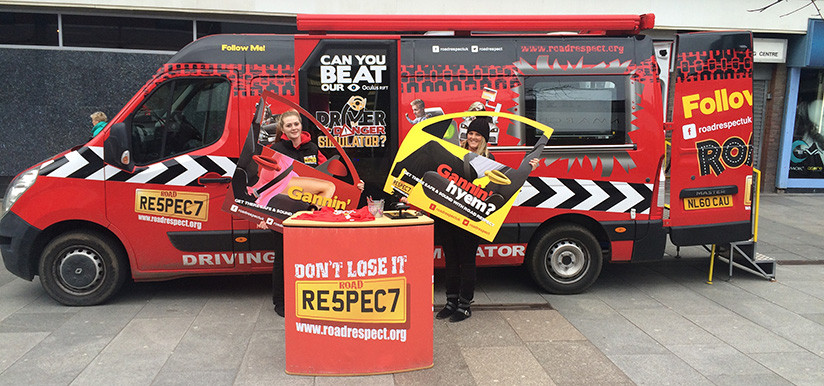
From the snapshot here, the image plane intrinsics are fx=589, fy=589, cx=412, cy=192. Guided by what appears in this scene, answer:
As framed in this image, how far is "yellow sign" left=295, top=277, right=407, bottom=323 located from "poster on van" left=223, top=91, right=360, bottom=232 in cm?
126

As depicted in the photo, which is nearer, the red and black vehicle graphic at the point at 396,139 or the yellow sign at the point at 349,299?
the yellow sign at the point at 349,299

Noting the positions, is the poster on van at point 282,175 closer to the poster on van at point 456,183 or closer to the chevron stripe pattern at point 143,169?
the chevron stripe pattern at point 143,169

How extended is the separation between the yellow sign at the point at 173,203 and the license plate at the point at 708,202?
4898mm

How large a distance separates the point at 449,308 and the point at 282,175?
1933 mm

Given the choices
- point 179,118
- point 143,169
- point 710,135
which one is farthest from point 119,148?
point 710,135

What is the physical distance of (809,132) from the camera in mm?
13891

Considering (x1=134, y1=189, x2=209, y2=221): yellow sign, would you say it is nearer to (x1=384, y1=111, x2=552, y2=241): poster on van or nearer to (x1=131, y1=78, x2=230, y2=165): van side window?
(x1=131, y1=78, x2=230, y2=165): van side window

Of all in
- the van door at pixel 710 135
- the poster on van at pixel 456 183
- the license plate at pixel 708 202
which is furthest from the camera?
the license plate at pixel 708 202

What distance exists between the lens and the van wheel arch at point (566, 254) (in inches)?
240

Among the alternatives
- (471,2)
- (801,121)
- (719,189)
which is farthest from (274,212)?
(801,121)

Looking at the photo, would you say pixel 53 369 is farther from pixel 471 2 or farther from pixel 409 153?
pixel 471 2

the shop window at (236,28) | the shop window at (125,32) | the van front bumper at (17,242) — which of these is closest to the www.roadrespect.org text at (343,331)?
the van front bumper at (17,242)

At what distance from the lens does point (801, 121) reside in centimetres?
1386

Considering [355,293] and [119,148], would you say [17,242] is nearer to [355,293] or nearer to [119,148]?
[119,148]
